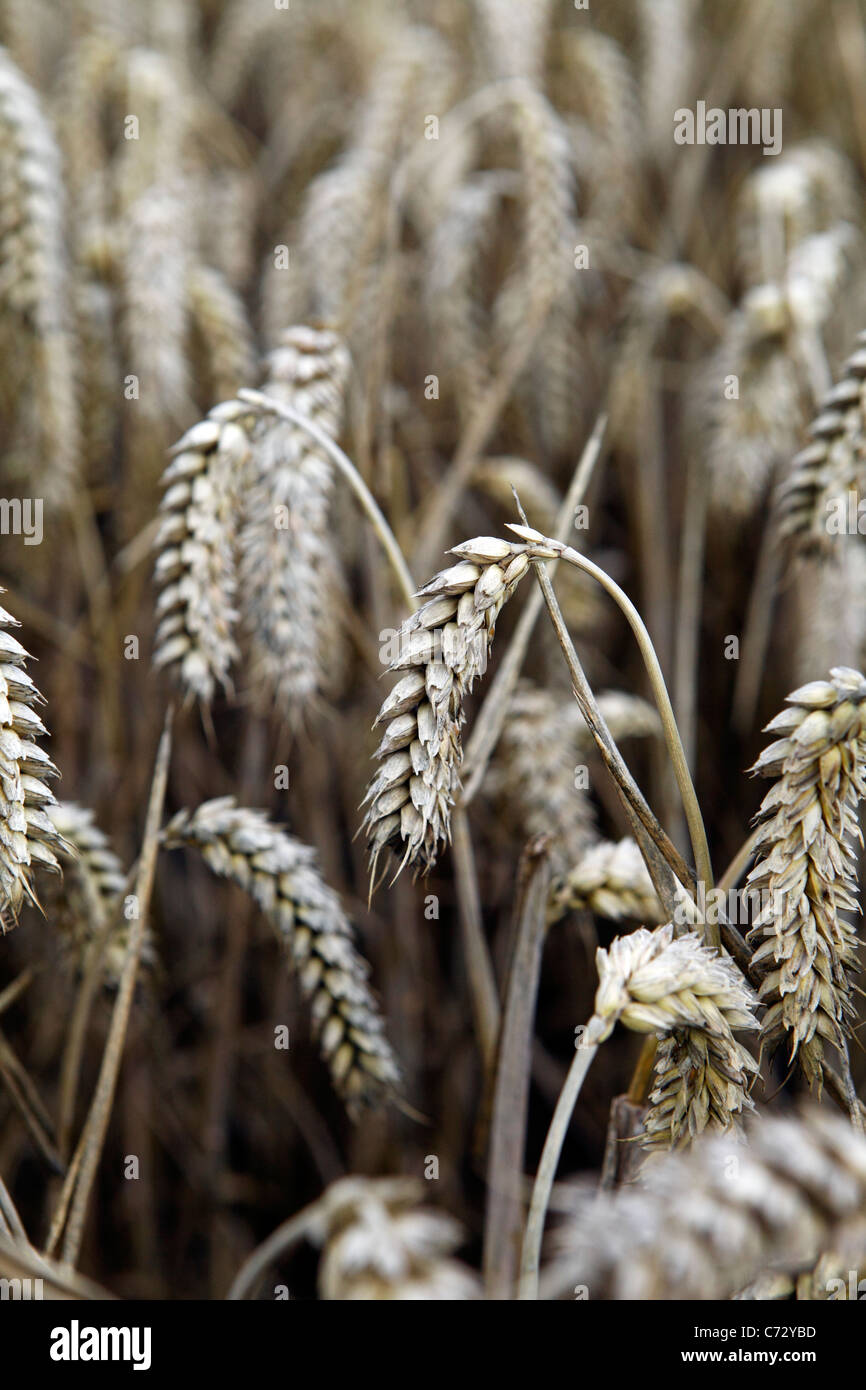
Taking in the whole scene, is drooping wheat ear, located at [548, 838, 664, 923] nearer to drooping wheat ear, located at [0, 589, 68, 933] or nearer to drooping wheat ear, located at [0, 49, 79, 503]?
drooping wheat ear, located at [0, 589, 68, 933]

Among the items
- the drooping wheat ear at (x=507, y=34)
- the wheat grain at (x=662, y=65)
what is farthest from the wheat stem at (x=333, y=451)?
the wheat grain at (x=662, y=65)

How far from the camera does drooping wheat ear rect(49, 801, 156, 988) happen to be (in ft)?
3.54

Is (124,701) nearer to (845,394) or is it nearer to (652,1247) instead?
(845,394)

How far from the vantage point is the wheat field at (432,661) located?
0.75m

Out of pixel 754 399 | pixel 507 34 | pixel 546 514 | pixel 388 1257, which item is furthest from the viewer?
pixel 507 34

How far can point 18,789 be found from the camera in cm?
76

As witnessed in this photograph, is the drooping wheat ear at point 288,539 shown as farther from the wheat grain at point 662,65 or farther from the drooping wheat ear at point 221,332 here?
the wheat grain at point 662,65

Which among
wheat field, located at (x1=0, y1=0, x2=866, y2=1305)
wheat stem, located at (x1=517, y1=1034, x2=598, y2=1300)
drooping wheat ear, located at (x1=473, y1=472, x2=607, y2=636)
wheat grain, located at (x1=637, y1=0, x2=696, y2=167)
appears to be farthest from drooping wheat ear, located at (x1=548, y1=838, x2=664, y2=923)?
wheat grain, located at (x1=637, y1=0, x2=696, y2=167)

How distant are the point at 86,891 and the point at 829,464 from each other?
949mm

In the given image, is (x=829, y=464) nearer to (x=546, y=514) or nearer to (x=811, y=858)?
(x=811, y=858)

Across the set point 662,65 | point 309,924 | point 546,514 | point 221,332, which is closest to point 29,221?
point 221,332

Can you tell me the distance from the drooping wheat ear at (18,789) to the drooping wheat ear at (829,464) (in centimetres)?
81

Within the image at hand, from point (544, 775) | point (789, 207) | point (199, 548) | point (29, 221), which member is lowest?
point (544, 775)

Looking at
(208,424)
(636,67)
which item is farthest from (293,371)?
(636,67)
